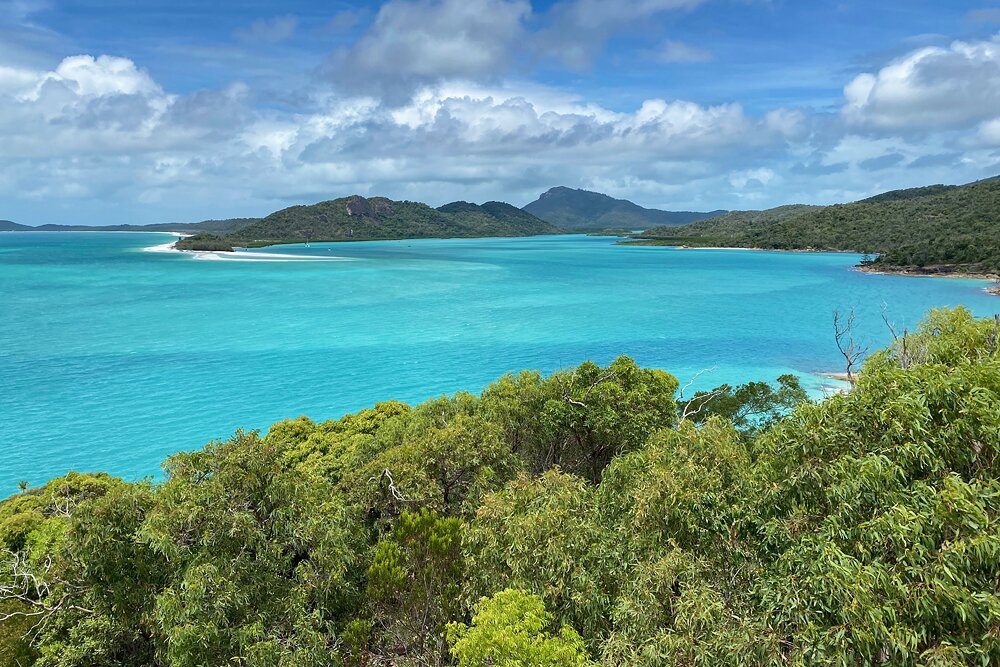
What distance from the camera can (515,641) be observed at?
766 cm

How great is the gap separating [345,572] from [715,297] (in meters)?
77.0

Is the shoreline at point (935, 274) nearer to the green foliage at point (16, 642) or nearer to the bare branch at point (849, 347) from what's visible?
the bare branch at point (849, 347)

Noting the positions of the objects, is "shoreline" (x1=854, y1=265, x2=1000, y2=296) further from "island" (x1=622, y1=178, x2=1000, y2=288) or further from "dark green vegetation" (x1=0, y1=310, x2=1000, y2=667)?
"dark green vegetation" (x1=0, y1=310, x2=1000, y2=667)

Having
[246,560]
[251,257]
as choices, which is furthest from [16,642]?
[251,257]

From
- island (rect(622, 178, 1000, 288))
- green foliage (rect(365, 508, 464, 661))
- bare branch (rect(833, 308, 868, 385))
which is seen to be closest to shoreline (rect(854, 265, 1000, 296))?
island (rect(622, 178, 1000, 288))

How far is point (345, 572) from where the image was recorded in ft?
37.6

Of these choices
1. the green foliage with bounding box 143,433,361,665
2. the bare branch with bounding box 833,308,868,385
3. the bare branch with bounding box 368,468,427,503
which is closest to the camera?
the green foliage with bounding box 143,433,361,665

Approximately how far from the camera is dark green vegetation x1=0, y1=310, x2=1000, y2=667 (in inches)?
236

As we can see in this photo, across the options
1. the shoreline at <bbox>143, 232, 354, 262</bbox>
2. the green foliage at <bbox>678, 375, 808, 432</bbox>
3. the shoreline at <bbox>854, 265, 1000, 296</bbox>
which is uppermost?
the shoreline at <bbox>143, 232, 354, 262</bbox>

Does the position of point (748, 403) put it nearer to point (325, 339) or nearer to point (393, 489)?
point (393, 489)

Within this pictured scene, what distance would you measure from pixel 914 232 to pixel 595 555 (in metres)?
169

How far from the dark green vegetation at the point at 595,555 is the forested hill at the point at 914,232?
115813 mm

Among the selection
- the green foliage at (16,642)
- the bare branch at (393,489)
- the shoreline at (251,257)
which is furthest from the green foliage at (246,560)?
the shoreline at (251,257)

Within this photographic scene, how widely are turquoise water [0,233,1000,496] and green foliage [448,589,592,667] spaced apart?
78.0ft
